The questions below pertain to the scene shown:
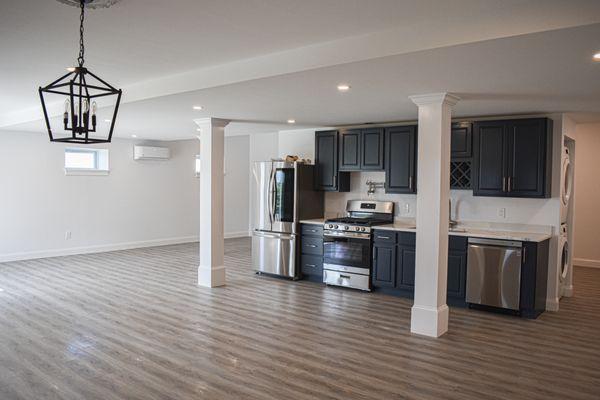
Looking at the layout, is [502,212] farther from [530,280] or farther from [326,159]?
[326,159]

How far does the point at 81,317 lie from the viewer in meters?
4.85

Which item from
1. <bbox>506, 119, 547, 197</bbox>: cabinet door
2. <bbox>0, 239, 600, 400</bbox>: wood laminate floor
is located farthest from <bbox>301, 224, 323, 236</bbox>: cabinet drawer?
<bbox>506, 119, 547, 197</bbox>: cabinet door

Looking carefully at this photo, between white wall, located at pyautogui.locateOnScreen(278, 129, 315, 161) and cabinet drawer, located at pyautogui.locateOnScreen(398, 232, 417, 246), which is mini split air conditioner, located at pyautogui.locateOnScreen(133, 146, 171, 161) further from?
cabinet drawer, located at pyautogui.locateOnScreen(398, 232, 417, 246)

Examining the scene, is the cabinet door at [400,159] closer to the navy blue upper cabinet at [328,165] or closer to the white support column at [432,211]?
the navy blue upper cabinet at [328,165]

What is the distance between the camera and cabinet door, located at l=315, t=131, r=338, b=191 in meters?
6.90

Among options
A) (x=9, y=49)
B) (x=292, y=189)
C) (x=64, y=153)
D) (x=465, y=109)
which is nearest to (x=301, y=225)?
(x=292, y=189)

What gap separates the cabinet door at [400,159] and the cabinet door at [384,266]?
850mm

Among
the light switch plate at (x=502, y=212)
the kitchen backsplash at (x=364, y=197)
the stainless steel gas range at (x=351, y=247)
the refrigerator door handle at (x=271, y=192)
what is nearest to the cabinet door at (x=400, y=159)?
the kitchen backsplash at (x=364, y=197)

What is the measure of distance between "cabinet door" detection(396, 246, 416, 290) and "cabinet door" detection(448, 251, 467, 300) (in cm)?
46

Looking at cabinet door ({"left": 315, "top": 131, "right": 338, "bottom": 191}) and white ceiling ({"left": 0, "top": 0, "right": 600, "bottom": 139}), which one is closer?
white ceiling ({"left": 0, "top": 0, "right": 600, "bottom": 139})

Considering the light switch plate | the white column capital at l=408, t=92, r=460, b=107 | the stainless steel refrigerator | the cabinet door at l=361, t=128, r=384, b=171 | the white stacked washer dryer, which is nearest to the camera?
the white column capital at l=408, t=92, r=460, b=107

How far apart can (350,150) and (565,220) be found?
9.56ft

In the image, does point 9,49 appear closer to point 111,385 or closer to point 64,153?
point 111,385

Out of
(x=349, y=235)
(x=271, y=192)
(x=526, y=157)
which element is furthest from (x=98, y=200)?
(x=526, y=157)
